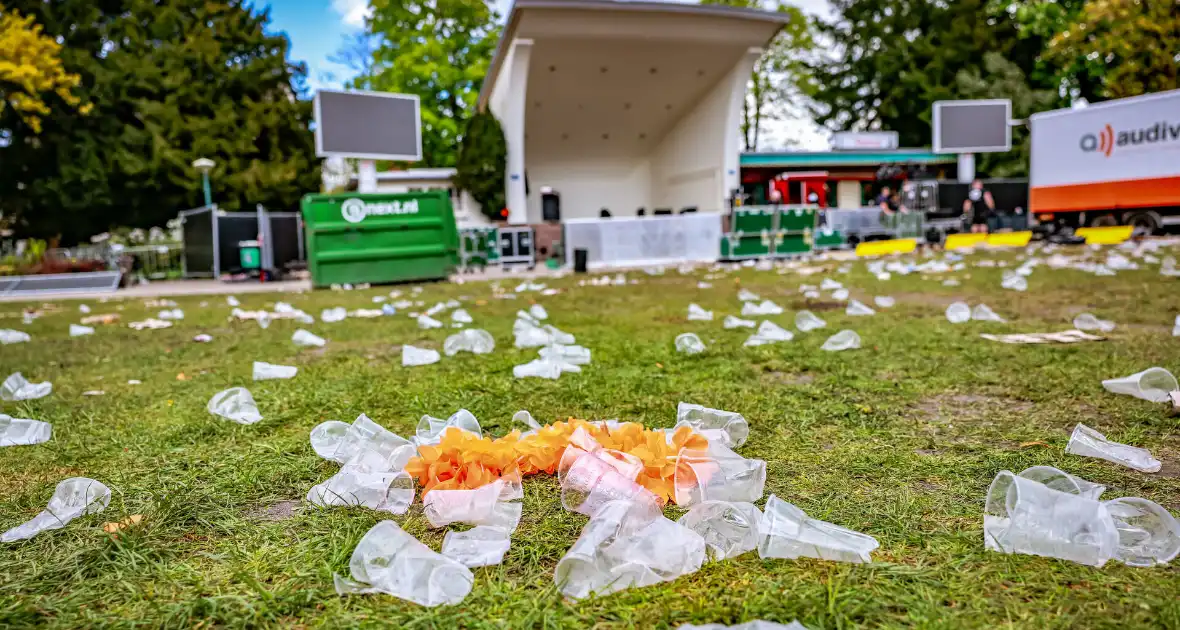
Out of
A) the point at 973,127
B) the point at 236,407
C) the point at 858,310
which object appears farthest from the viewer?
the point at 973,127

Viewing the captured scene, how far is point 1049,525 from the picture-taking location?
1331 millimetres

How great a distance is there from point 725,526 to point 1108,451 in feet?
3.68

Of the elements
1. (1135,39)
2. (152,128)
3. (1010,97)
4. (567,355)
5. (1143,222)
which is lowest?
(567,355)

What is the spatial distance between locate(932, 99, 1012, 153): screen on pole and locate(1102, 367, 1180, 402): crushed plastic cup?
28.3m

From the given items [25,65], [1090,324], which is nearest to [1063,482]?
[1090,324]

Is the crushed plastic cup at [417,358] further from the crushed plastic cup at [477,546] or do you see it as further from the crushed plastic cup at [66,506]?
the crushed plastic cup at [477,546]

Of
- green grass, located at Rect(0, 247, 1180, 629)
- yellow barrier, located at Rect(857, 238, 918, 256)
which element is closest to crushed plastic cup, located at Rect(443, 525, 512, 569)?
green grass, located at Rect(0, 247, 1180, 629)

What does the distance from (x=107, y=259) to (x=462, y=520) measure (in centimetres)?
1968

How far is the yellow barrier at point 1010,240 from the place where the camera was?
1706 cm

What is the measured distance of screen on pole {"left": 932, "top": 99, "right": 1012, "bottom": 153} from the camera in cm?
2733

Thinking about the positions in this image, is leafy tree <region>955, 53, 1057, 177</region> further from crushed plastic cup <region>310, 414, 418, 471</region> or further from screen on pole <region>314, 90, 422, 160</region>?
crushed plastic cup <region>310, 414, 418, 471</region>

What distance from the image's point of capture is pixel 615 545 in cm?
131

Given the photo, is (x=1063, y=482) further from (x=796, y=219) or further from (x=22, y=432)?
(x=796, y=219)

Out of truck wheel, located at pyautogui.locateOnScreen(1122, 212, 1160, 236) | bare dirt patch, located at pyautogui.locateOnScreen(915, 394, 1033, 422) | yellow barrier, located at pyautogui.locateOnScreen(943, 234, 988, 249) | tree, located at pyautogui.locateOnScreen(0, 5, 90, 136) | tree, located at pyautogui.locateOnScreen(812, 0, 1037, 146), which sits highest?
tree, located at pyautogui.locateOnScreen(812, 0, 1037, 146)
